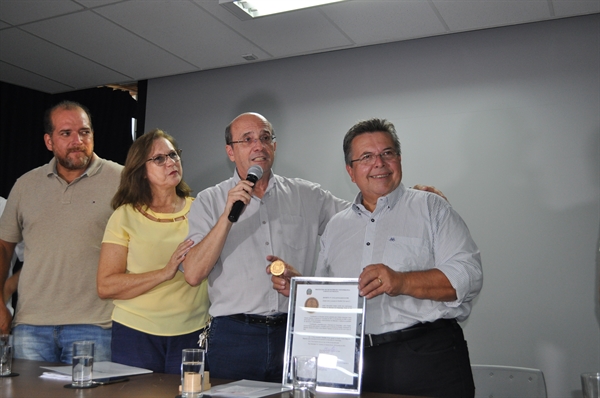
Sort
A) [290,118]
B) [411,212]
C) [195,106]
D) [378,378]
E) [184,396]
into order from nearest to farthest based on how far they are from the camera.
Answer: [184,396], [378,378], [411,212], [290,118], [195,106]

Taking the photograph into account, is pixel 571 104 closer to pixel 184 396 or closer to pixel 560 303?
pixel 560 303

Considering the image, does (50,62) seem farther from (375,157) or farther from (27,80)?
(375,157)

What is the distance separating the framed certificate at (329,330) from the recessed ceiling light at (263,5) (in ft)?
8.11

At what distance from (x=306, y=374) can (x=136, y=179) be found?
5.23 ft

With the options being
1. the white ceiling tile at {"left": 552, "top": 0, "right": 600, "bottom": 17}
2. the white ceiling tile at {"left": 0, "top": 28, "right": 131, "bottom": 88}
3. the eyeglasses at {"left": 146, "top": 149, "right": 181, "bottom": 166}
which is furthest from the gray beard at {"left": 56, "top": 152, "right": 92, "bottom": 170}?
the white ceiling tile at {"left": 552, "top": 0, "right": 600, "bottom": 17}

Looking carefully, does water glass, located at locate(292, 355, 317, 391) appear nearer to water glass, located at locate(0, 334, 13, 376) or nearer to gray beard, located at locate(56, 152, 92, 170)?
water glass, located at locate(0, 334, 13, 376)

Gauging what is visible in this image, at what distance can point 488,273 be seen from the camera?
14.1ft

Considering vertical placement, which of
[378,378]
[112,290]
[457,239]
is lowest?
[378,378]

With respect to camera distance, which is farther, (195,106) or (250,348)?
(195,106)

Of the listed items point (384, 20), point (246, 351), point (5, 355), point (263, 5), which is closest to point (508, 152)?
point (384, 20)

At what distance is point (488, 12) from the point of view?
13.4 feet

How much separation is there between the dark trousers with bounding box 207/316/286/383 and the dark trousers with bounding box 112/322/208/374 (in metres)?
0.19

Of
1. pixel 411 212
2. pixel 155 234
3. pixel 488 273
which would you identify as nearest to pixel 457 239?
pixel 411 212

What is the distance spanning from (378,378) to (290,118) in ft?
11.4
